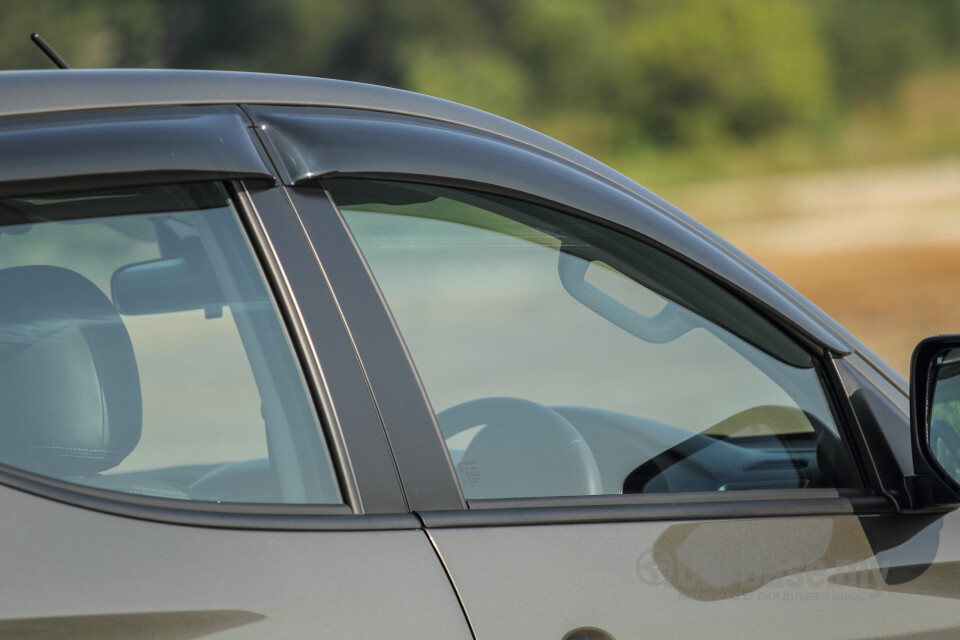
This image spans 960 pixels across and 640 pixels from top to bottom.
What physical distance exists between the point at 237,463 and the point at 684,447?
27.3 inches

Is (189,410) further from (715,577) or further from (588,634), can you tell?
(715,577)

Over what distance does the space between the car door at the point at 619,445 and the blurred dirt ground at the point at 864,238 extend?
6.88 meters

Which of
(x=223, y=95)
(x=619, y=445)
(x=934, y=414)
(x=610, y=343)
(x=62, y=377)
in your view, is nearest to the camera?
(x=62, y=377)

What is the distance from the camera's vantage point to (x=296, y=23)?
92.2 feet

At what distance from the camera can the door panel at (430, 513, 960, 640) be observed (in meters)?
1.28

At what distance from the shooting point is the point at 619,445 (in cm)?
166

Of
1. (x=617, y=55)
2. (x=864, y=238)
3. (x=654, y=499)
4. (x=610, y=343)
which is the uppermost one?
→ (x=617, y=55)

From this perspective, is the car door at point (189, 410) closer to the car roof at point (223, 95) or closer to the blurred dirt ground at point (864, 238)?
the car roof at point (223, 95)

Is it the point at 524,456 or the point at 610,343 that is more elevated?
the point at 610,343

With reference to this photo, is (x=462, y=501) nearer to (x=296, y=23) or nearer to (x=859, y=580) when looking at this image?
(x=859, y=580)

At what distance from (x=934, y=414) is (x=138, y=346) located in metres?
1.14

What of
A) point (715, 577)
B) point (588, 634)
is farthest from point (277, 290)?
point (715, 577)

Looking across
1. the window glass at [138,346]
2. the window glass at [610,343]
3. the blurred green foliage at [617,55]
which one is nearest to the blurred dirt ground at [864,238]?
the blurred green foliage at [617,55]

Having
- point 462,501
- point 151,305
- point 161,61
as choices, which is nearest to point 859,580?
point 462,501
